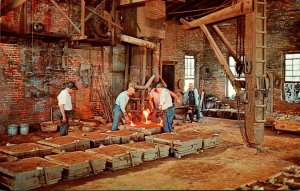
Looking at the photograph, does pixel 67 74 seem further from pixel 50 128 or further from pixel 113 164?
pixel 113 164

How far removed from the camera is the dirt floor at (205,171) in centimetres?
Result: 720

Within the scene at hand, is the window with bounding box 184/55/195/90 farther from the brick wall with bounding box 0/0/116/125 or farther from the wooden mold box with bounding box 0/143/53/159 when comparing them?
the wooden mold box with bounding box 0/143/53/159

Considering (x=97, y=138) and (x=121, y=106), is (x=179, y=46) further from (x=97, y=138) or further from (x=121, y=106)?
(x=97, y=138)

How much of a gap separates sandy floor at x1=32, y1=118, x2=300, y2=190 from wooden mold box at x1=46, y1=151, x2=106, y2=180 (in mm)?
149

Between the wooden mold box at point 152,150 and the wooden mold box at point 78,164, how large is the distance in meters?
1.25

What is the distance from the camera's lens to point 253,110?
421 inches

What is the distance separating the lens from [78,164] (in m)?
7.54

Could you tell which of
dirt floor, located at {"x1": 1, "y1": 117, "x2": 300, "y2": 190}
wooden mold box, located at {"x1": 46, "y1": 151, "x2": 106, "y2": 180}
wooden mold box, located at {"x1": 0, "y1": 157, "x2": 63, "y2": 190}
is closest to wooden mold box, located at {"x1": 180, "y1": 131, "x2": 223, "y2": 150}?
dirt floor, located at {"x1": 1, "y1": 117, "x2": 300, "y2": 190}

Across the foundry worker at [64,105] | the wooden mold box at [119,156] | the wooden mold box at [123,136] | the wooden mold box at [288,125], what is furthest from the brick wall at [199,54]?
the wooden mold box at [119,156]

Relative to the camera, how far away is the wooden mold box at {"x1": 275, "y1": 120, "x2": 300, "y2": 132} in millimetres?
13836

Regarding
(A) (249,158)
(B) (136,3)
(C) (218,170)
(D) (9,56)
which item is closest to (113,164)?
(C) (218,170)

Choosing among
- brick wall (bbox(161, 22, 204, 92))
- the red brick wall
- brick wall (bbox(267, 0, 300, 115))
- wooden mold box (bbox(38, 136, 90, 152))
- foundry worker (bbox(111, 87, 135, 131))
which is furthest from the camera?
brick wall (bbox(161, 22, 204, 92))

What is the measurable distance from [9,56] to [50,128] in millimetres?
3016

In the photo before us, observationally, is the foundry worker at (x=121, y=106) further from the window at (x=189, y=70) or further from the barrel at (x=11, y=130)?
the window at (x=189, y=70)
